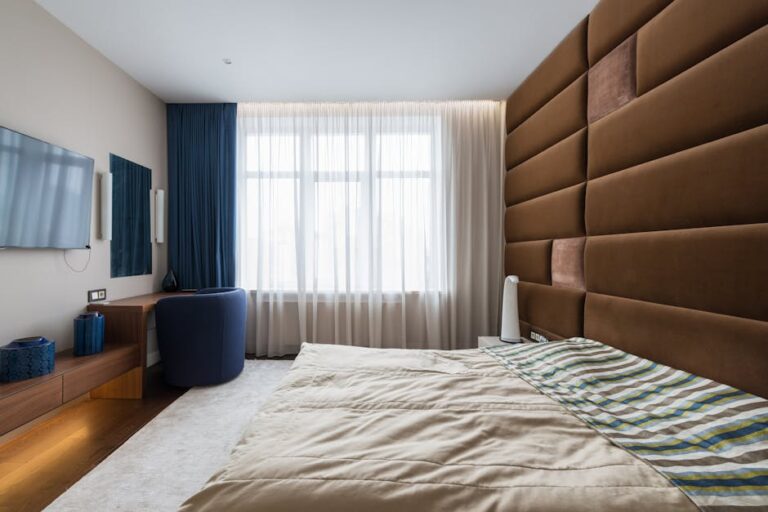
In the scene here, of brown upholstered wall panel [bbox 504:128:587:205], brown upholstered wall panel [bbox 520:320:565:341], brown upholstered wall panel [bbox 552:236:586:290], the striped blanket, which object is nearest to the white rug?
the striped blanket

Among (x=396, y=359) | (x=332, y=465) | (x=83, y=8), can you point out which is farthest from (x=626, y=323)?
(x=83, y=8)

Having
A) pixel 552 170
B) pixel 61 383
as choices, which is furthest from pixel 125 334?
pixel 552 170

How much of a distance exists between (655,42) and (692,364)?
1418 millimetres

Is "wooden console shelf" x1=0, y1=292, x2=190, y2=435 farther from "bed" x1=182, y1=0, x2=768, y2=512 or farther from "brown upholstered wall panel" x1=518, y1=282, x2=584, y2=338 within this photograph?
"brown upholstered wall panel" x1=518, y1=282, x2=584, y2=338

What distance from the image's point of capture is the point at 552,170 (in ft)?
8.28

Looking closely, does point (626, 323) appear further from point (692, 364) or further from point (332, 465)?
point (332, 465)

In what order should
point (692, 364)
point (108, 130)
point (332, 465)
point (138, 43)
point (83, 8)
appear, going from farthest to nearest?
1. point (108, 130)
2. point (138, 43)
3. point (83, 8)
4. point (692, 364)
5. point (332, 465)

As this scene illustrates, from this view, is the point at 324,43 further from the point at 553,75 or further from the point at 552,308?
the point at 552,308

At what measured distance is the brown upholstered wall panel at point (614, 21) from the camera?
170 centimetres

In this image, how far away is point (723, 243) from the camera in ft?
4.28

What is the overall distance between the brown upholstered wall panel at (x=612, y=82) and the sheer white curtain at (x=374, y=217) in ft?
5.82

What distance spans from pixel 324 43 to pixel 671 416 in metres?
3.10

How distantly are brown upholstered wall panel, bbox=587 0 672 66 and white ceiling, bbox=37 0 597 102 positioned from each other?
447 millimetres

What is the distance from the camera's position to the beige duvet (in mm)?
798
